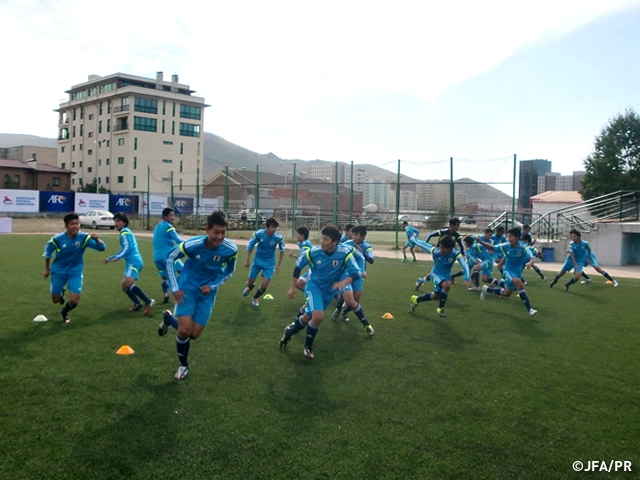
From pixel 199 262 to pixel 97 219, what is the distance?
1347 inches

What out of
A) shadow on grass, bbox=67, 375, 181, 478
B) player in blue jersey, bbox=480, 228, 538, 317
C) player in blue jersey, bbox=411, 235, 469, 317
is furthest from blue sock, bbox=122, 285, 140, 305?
player in blue jersey, bbox=480, 228, 538, 317

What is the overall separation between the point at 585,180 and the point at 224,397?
4034 centimetres

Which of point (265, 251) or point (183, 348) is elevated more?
point (265, 251)

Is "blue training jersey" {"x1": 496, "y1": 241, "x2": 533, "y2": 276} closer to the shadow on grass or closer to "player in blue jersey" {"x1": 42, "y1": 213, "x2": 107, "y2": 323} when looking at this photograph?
"player in blue jersey" {"x1": 42, "y1": 213, "x2": 107, "y2": 323}

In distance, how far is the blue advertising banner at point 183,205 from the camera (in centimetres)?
4153

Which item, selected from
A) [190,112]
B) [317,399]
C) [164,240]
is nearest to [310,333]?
[317,399]

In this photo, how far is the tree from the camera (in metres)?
38.1

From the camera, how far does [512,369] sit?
6758 mm

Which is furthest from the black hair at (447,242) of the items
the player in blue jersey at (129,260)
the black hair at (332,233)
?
the player in blue jersey at (129,260)

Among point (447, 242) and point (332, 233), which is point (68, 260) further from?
point (447, 242)

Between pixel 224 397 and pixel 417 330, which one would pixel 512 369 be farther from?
pixel 224 397

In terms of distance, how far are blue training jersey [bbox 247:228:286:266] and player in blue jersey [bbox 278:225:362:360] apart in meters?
3.50

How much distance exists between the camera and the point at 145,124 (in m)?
66.3

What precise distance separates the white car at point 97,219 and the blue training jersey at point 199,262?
33.9 meters
